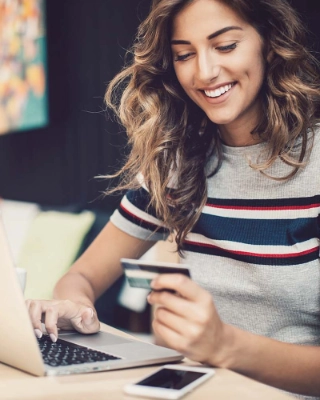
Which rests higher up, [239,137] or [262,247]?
[239,137]

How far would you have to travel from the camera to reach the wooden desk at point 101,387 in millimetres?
885

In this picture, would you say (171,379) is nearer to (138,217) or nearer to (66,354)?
(66,354)

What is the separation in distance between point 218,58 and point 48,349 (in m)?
0.71

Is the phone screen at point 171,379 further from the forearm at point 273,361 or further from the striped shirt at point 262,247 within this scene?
the striped shirt at point 262,247

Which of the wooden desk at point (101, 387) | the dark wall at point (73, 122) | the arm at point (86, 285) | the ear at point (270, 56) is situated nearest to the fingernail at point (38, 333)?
the arm at point (86, 285)

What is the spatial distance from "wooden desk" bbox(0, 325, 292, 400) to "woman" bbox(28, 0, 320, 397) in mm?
270

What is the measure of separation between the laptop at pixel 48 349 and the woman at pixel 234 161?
4.6 inches

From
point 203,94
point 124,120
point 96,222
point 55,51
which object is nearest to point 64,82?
point 55,51

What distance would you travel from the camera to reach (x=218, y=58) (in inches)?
56.3

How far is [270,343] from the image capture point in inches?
42.3

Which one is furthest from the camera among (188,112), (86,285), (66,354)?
(188,112)

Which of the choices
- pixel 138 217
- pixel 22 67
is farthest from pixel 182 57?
pixel 22 67

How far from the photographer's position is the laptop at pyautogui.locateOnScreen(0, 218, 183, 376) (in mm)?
934

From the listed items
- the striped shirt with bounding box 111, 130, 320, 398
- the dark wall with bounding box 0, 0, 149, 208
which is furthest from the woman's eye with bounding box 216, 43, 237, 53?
the dark wall with bounding box 0, 0, 149, 208
